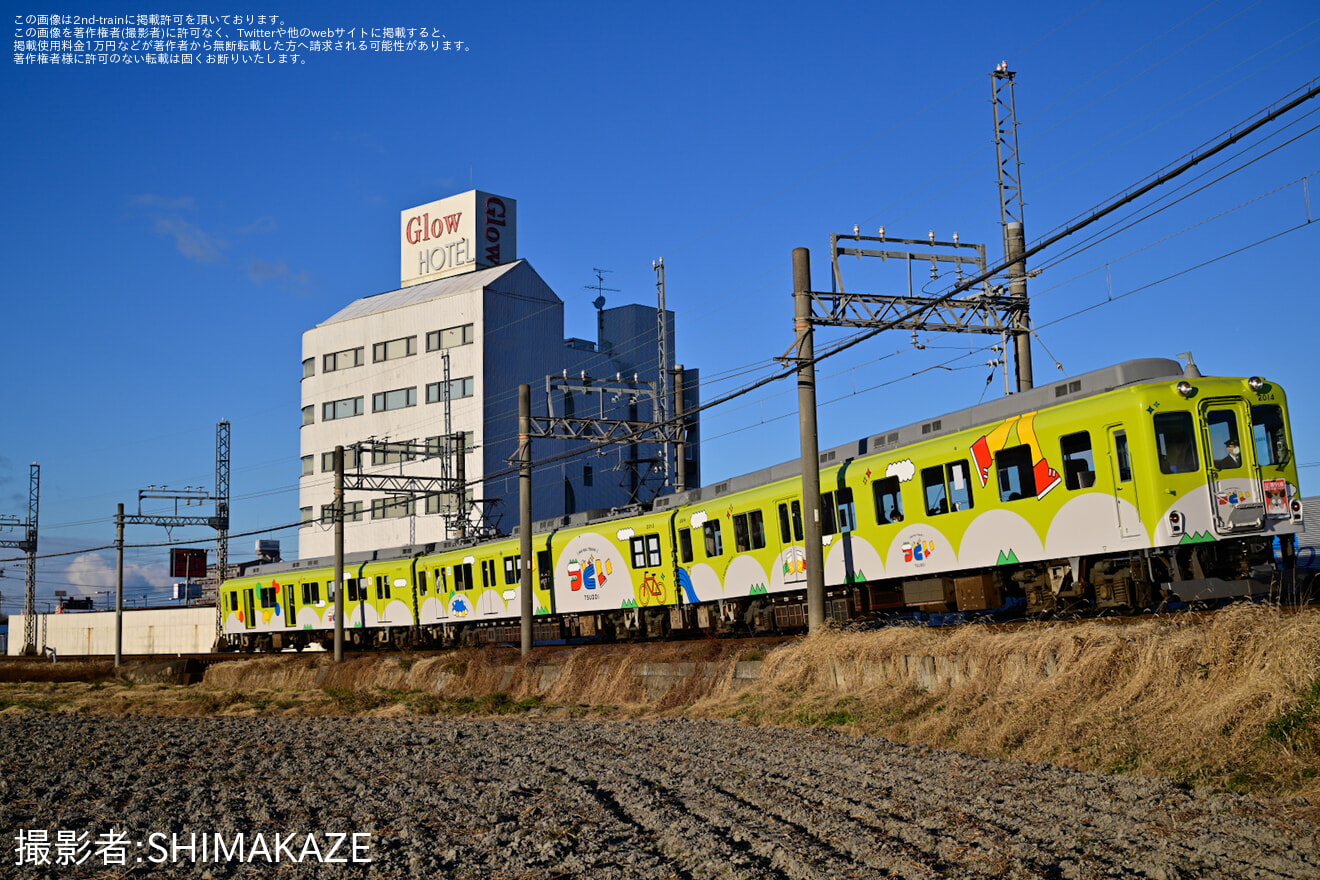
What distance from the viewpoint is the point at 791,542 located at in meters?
21.5

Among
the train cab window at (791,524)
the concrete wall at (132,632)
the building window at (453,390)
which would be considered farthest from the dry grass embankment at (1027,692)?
the concrete wall at (132,632)

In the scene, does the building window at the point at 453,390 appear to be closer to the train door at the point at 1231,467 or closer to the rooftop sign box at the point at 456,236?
the rooftop sign box at the point at 456,236

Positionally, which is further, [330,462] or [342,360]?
[342,360]

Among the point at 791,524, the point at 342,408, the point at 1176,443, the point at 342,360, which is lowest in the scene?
the point at 791,524

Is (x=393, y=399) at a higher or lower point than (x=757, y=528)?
higher

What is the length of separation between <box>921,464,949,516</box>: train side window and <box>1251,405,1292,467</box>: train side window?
4480mm

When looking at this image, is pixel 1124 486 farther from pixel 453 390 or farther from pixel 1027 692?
pixel 453 390

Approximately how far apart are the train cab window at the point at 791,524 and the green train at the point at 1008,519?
0.12 ft

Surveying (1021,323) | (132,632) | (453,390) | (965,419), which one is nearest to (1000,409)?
(965,419)

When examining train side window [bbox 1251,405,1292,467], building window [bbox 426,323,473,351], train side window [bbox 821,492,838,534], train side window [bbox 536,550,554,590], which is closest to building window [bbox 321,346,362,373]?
building window [bbox 426,323,473,351]

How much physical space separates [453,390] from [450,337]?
2889mm

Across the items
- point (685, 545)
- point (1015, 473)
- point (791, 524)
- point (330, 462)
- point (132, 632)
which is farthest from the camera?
point (132, 632)

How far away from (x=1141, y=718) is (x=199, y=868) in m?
7.68

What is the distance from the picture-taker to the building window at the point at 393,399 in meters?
62.0
